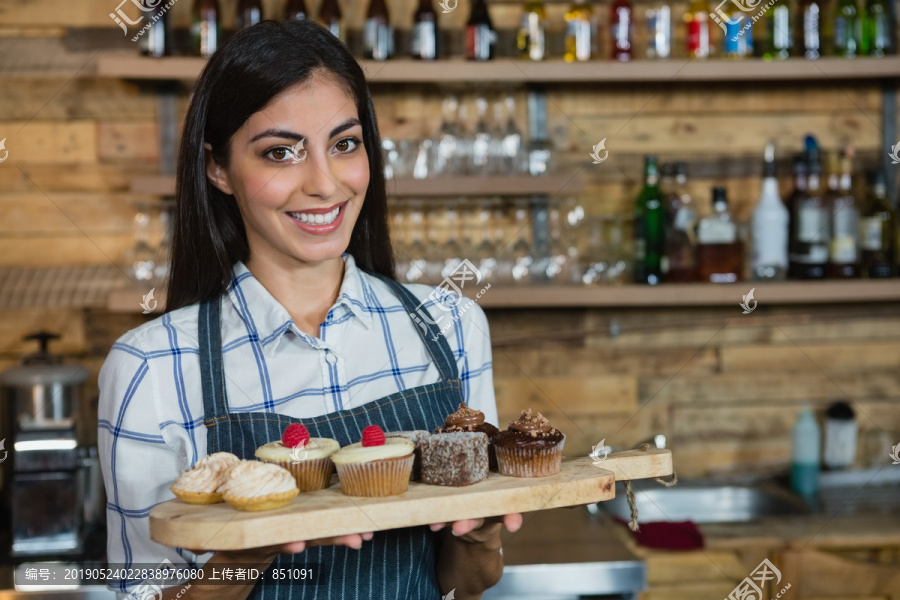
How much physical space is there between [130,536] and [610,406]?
1693mm

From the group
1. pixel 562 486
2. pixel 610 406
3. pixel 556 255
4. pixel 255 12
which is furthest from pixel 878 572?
pixel 255 12

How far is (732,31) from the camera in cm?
244

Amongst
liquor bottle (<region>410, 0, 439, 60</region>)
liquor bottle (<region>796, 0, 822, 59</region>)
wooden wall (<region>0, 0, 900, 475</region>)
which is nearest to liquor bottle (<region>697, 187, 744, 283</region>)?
wooden wall (<region>0, 0, 900, 475</region>)

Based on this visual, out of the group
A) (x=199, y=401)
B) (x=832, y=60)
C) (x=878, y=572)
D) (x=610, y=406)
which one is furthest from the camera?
(x=610, y=406)

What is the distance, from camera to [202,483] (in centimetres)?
104

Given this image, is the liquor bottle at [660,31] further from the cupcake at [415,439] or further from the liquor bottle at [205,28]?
the cupcake at [415,439]

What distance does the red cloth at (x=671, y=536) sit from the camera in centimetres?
206

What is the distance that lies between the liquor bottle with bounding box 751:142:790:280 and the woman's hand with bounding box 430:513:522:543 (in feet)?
5.08

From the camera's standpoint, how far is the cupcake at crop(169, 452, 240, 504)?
1.03 metres

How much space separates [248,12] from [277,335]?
1390 millimetres

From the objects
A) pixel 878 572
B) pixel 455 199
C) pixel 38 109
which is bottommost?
pixel 878 572

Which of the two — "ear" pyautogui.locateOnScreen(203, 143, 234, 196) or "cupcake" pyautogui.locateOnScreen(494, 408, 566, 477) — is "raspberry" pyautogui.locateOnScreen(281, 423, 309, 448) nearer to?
"cupcake" pyautogui.locateOnScreen(494, 408, 566, 477)

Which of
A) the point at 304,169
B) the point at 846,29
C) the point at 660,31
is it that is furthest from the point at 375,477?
the point at 846,29

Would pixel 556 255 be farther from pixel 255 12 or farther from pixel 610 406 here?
pixel 255 12
